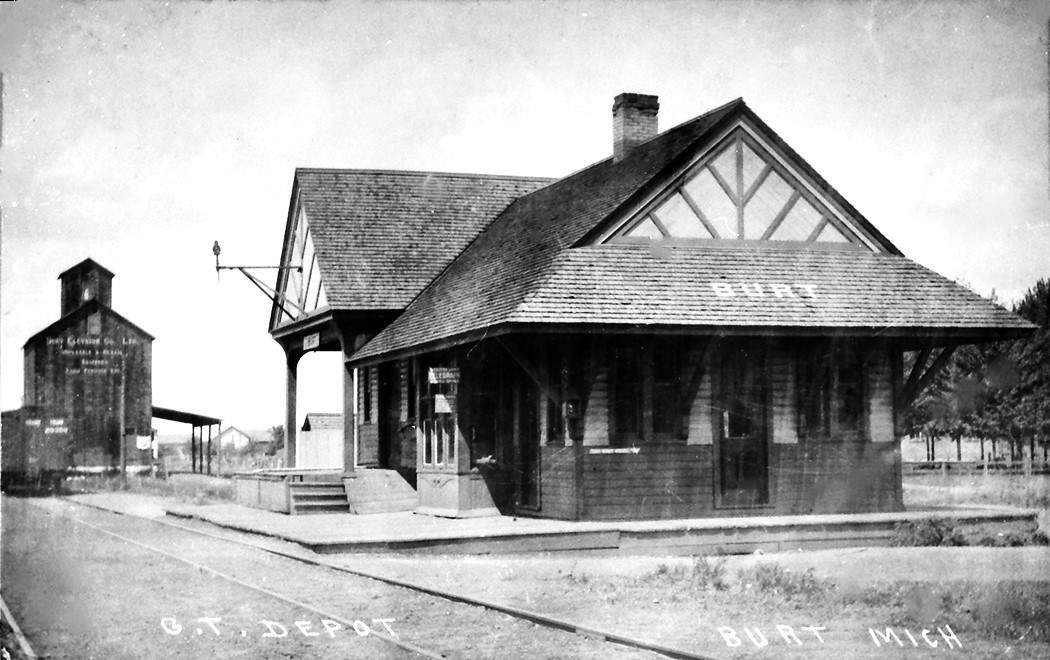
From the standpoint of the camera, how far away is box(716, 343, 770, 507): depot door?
782 inches

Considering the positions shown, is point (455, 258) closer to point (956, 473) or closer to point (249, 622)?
point (249, 622)

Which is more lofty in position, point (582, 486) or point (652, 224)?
point (652, 224)

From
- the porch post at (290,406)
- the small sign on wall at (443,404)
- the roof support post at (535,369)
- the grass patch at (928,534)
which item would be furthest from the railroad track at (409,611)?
the porch post at (290,406)

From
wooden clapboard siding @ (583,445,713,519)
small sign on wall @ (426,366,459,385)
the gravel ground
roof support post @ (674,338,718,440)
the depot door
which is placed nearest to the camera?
the gravel ground

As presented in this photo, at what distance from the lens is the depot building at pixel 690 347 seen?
62.7 feet

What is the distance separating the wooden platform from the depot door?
64 centimetres

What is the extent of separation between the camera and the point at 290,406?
100 ft

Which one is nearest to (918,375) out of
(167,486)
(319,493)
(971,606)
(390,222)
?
(971,606)

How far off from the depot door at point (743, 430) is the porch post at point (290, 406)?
13600 millimetres

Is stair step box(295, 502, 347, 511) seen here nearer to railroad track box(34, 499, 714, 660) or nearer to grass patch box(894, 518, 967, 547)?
railroad track box(34, 499, 714, 660)

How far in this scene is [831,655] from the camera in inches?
378

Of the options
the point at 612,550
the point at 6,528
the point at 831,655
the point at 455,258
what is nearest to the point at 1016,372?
the point at 455,258

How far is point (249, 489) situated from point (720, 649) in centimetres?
1953

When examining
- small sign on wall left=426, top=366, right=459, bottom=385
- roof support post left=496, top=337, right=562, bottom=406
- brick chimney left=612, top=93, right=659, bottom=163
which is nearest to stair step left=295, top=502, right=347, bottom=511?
small sign on wall left=426, top=366, right=459, bottom=385
